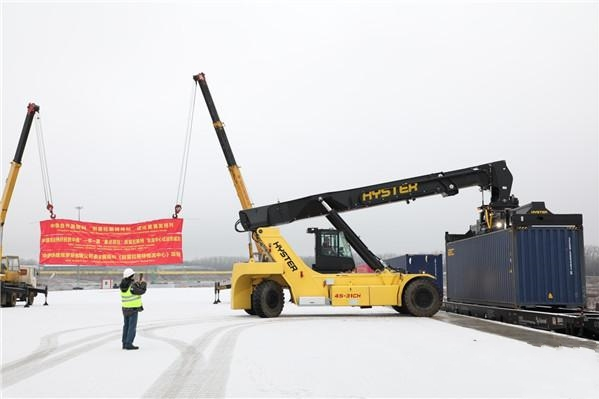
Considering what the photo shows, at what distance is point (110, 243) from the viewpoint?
1405 inches

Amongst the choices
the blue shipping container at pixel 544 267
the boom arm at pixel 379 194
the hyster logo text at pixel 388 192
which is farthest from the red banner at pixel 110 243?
the blue shipping container at pixel 544 267

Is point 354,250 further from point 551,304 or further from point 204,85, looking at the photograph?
point 204,85

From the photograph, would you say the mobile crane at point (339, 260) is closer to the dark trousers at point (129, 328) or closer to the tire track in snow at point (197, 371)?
the tire track in snow at point (197, 371)

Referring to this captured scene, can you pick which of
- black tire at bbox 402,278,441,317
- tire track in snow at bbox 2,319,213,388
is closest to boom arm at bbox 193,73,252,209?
black tire at bbox 402,278,441,317

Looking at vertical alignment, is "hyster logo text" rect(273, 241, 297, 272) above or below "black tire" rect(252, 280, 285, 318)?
above

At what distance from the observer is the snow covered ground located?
798 centimetres

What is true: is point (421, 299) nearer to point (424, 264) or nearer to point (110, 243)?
point (424, 264)

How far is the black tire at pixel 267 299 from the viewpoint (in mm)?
20438

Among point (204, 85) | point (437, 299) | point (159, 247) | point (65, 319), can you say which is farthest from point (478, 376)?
point (159, 247)

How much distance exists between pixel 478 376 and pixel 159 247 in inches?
1129

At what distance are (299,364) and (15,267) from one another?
1072 inches

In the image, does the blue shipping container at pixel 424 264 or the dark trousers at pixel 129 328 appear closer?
the dark trousers at pixel 129 328

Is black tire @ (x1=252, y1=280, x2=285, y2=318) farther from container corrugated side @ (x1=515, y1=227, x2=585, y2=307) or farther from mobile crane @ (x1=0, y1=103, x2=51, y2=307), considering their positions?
mobile crane @ (x1=0, y1=103, x2=51, y2=307)

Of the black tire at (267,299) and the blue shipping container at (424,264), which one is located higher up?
the blue shipping container at (424,264)
